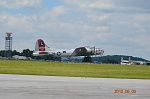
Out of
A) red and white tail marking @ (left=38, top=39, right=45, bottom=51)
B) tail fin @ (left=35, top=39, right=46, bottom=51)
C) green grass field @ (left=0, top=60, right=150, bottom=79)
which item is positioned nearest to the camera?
green grass field @ (left=0, top=60, right=150, bottom=79)

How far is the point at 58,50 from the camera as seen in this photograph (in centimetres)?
14725

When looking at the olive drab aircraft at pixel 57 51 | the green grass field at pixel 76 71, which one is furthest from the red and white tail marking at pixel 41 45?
the green grass field at pixel 76 71

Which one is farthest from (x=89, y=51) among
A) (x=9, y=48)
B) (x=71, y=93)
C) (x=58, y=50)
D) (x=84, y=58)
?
(x=71, y=93)

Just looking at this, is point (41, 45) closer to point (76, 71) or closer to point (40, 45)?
point (40, 45)

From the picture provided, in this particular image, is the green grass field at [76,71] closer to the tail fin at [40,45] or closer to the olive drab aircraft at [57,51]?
the olive drab aircraft at [57,51]

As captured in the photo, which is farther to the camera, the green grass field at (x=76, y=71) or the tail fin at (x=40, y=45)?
the tail fin at (x=40, y=45)

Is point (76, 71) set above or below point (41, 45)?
below

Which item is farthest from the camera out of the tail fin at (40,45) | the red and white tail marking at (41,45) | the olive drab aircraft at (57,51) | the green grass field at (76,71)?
the tail fin at (40,45)

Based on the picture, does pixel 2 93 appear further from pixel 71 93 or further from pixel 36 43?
pixel 36 43

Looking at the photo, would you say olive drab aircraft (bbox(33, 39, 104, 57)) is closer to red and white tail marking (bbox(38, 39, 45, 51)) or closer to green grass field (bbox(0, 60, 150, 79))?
red and white tail marking (bbox(38, 39, 45, 51))

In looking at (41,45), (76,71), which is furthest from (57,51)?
(76,71)

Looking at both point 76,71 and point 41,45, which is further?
point 41,45

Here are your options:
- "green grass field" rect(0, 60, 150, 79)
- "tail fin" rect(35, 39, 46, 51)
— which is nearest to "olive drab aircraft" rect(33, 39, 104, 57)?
"tail fin" rect(35, 39, 46, 51)

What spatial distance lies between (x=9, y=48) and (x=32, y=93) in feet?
523
